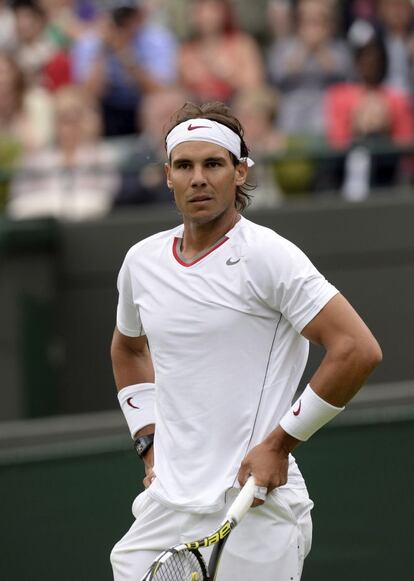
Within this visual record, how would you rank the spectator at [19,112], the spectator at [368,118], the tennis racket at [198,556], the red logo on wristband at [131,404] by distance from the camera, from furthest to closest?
the spectator at [368,118] → the spectator at [19,112] → the red logo on wristband at [131,404] → the tennis racket at [198,556]

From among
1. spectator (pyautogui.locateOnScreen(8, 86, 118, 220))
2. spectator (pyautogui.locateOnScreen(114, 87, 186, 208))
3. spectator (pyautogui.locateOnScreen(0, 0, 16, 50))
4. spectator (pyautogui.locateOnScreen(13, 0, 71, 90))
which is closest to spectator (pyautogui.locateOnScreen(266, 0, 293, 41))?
spectator (pyautogui.locateOnScreen(114, 87, 186, 208))

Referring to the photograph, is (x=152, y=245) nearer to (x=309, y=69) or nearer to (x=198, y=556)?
(x=198, y=556)

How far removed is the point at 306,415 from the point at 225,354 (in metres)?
0.31

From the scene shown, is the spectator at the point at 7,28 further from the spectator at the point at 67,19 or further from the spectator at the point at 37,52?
the spectator at the point at 67,19

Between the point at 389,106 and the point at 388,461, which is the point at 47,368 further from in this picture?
the point at 388,461

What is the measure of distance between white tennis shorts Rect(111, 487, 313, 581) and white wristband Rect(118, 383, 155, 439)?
0.49 meters

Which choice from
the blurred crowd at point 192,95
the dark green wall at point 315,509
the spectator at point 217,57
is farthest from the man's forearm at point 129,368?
the spectator at point 217,57

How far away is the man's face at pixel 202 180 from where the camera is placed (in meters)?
4.05

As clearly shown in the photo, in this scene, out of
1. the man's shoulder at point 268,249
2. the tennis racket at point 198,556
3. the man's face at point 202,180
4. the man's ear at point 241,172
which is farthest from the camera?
the man's ear at point 241,172

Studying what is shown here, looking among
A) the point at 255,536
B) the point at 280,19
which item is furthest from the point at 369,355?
the point at 280,19

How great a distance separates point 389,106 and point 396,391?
5282 mm

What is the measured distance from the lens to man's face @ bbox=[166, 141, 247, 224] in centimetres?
405

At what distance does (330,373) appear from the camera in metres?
3.87

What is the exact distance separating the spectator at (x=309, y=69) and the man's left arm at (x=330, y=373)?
7.36 m
